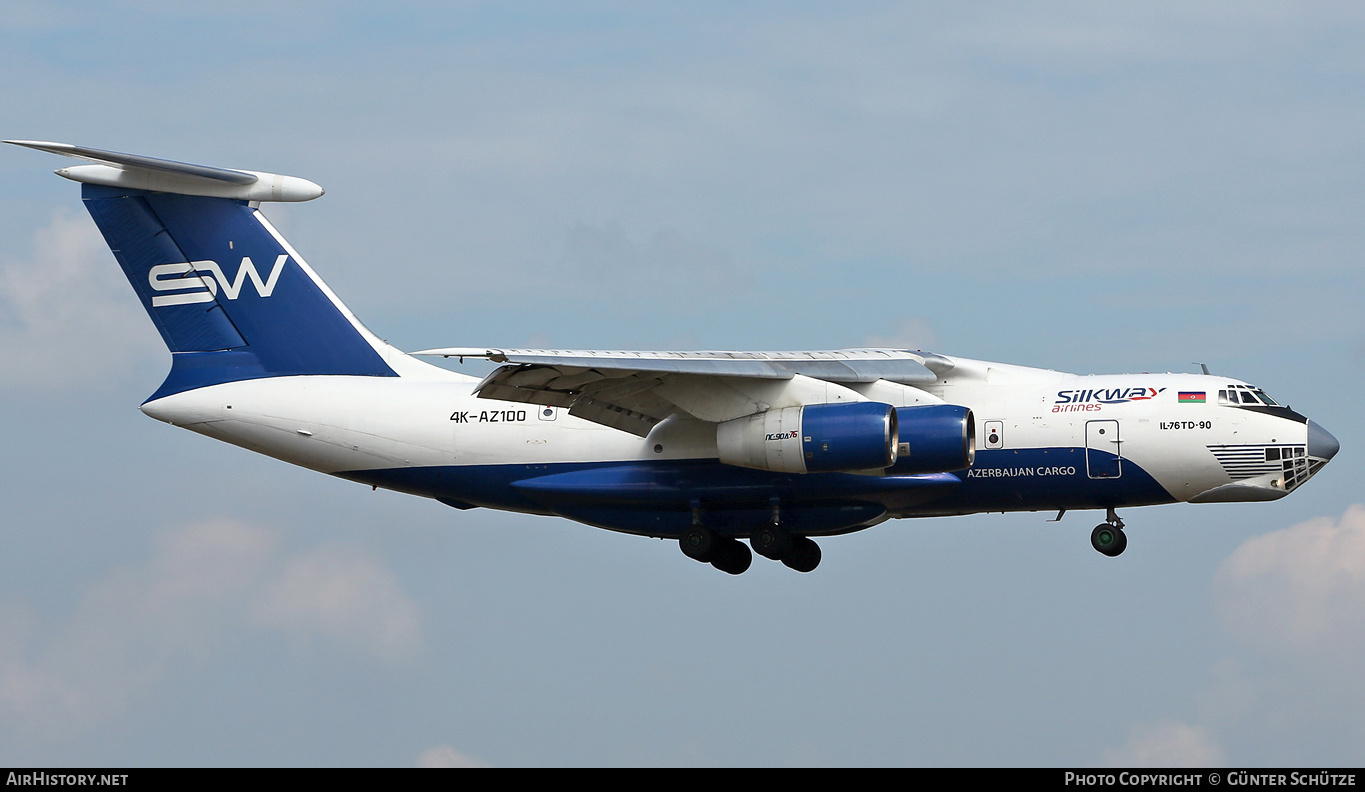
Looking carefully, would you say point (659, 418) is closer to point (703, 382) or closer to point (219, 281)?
point (703, 382)

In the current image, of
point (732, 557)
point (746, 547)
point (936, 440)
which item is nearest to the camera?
point (936, 440)

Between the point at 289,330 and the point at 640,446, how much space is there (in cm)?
394

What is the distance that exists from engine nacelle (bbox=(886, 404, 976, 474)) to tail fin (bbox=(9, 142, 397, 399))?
557cm

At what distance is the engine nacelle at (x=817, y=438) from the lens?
15.3 metres

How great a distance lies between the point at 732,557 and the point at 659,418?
6.07 feet

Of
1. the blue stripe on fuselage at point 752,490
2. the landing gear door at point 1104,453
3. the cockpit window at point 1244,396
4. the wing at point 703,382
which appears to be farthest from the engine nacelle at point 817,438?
the cockpit window at point 1244,396

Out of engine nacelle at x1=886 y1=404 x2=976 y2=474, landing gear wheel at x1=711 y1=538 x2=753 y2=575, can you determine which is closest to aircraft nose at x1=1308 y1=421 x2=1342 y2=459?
engine nacelle at x1=886 y1=404 x2=976 y2=474

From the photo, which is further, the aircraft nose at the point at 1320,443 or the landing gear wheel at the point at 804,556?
the landing gear wheel at the point at 804,556

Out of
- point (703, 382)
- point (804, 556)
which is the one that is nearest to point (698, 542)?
point (804, 556)

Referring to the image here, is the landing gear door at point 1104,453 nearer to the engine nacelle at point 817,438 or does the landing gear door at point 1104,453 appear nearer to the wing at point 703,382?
the wing at point 703,382

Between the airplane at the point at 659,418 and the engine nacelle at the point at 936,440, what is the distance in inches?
0.8

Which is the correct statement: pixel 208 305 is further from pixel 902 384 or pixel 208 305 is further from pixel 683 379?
pixel 902 384

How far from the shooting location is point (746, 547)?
17.8 m

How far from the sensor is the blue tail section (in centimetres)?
1770
